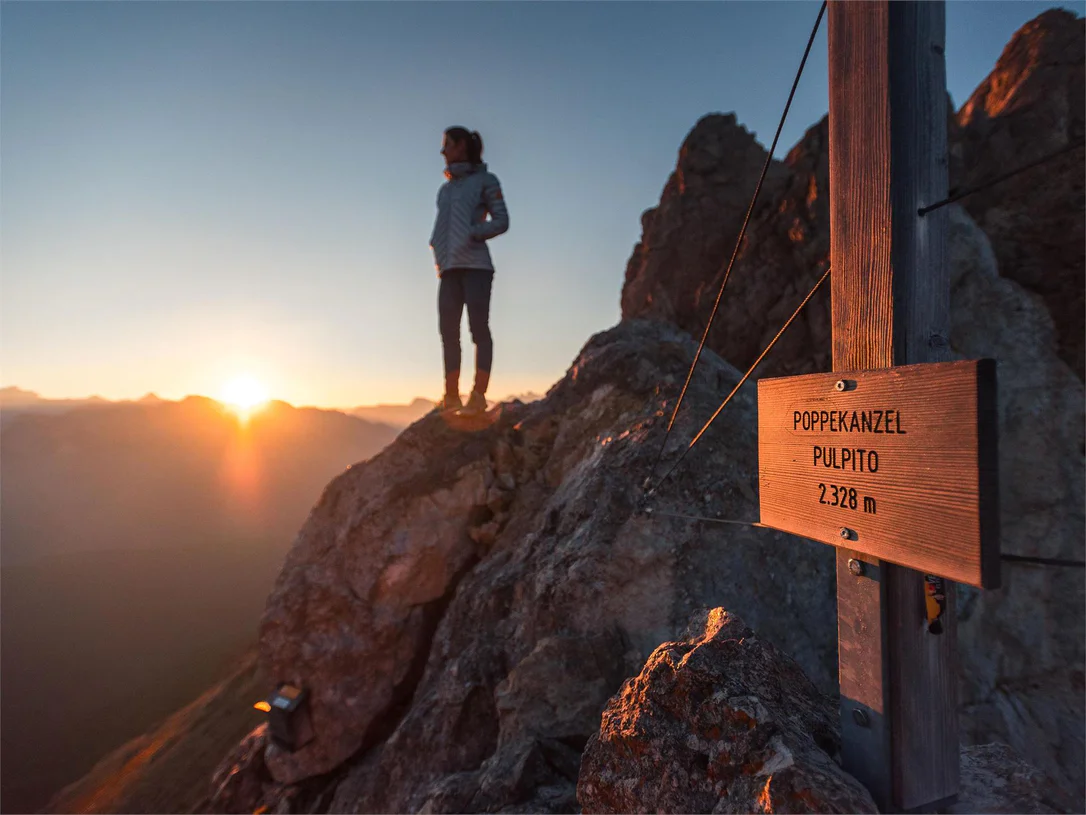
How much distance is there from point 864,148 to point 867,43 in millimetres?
395

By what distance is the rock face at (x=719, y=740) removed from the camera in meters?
1.88

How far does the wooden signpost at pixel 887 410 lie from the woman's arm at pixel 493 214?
4622mm

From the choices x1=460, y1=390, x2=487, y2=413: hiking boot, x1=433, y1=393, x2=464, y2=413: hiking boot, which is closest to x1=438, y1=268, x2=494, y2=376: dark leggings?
x1=460, y1=390, x2=487, y2=413: hiking boot

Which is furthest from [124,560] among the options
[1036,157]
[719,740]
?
[1036,157]

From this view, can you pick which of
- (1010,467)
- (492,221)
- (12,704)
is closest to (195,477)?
(12,704)

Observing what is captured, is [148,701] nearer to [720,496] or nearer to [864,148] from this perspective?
[720,496]

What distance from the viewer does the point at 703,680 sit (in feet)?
7.58

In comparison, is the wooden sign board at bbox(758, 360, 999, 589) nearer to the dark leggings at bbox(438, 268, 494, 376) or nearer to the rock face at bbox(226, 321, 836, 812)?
the rock face at bbox(226, 321, 836, 812)

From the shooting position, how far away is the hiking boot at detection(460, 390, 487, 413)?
6926mm

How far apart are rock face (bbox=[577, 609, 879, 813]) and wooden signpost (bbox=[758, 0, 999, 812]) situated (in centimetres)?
26

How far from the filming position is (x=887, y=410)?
174 cm

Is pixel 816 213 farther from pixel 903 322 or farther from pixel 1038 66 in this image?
pixel 903 322

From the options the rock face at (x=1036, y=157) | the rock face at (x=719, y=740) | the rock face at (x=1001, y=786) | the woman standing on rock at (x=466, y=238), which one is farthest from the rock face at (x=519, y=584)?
the rock face at (x=1036, y=157)

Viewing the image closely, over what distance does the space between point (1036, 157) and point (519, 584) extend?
1601 cm
